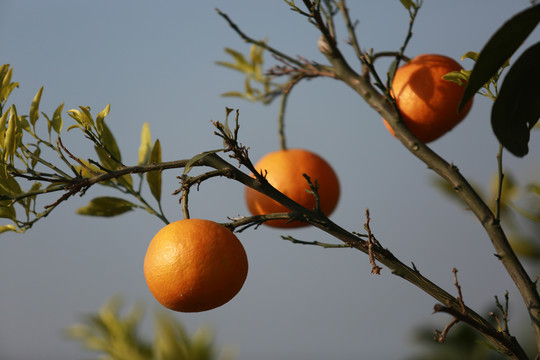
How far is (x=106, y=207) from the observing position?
36.9 inches

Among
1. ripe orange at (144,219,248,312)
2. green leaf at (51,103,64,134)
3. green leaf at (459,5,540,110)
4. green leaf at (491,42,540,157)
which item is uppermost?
green leaf at (51,103,64,134)

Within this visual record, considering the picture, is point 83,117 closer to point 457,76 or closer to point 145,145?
point 145,145

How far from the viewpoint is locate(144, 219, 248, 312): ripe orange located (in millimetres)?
730

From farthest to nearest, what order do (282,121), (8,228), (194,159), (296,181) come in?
(282,121)
(296,181)
(8,228)
(194,159)

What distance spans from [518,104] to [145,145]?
0.66m

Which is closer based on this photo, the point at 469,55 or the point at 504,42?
the point at 504,42

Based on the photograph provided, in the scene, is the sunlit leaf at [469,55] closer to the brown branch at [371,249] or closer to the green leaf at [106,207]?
the brown branch at [371,249]

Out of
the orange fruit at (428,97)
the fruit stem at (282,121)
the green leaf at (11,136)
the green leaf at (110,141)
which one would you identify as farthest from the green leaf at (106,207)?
the orange fruit at (428,97)

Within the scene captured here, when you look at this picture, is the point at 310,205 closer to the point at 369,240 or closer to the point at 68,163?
the point at 369,240

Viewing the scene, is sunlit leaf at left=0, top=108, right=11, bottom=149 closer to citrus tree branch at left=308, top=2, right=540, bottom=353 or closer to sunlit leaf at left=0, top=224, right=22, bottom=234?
sunlit leaf at left=0, top=224, right=22, bottom=234

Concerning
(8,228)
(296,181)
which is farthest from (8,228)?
(296,181)

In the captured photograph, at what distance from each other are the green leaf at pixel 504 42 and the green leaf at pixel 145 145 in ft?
1.96

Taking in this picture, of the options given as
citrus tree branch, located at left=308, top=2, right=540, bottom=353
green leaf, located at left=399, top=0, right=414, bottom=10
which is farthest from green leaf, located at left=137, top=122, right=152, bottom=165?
green leaf, located at left=399, top=0, right=414, bottom=10

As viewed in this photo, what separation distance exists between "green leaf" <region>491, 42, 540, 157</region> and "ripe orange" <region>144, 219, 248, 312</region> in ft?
1.32
